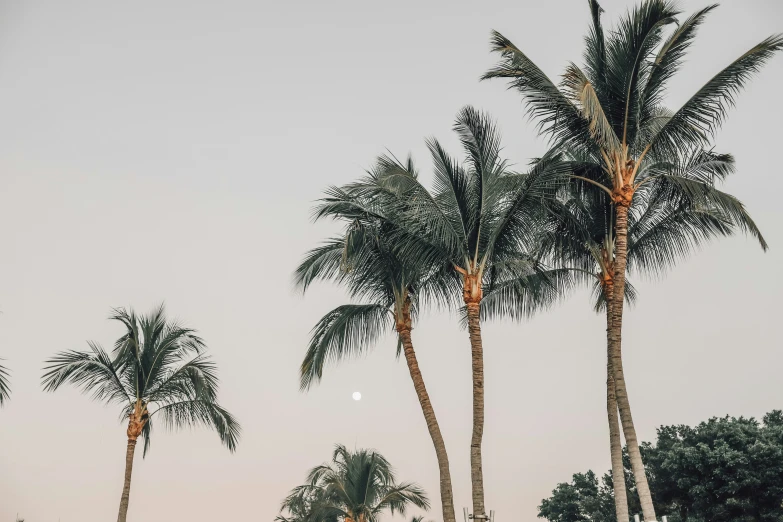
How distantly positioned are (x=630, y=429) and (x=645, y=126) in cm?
601

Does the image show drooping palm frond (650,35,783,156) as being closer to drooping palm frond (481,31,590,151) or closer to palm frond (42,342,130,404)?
drooping palm frond (481,31,590,151)

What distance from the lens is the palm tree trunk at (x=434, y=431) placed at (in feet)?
52.9

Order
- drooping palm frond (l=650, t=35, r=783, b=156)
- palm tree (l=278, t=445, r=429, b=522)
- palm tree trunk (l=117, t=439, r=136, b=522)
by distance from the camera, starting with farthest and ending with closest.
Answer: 1. palm tree (l=278, t=445, r=429, b=522)
2. palm tree trunk (l=117, t=439, r=136, b=522)
3. drooping palm frond (l=650, t=35, r=783, b=156)

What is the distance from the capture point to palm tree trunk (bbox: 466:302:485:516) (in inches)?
581

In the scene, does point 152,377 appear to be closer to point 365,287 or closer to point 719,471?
point 365,287

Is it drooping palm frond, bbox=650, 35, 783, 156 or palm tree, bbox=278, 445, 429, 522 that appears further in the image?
palm tree, bbox=278, 445, 429, 522

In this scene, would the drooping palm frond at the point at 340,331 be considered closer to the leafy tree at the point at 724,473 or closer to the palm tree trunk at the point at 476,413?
the palm tree trunk at the point at 476,413

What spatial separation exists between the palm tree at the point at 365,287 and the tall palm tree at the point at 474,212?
0.79m

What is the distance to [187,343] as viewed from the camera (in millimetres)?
22422

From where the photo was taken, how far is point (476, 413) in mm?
15523

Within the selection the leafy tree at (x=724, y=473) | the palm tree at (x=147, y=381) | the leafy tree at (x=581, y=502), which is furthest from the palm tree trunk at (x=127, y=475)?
the leafy tree at (x=581, y=502)

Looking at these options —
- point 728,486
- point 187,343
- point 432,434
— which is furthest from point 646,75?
point 728,486

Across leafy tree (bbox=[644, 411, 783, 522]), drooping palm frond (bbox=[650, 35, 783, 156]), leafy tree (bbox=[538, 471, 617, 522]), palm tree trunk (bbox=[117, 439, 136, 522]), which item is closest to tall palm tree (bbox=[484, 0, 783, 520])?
drooping palm frond (bbox=[650, 35, 783, 156])

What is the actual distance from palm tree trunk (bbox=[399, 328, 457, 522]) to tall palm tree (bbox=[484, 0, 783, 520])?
392cm
